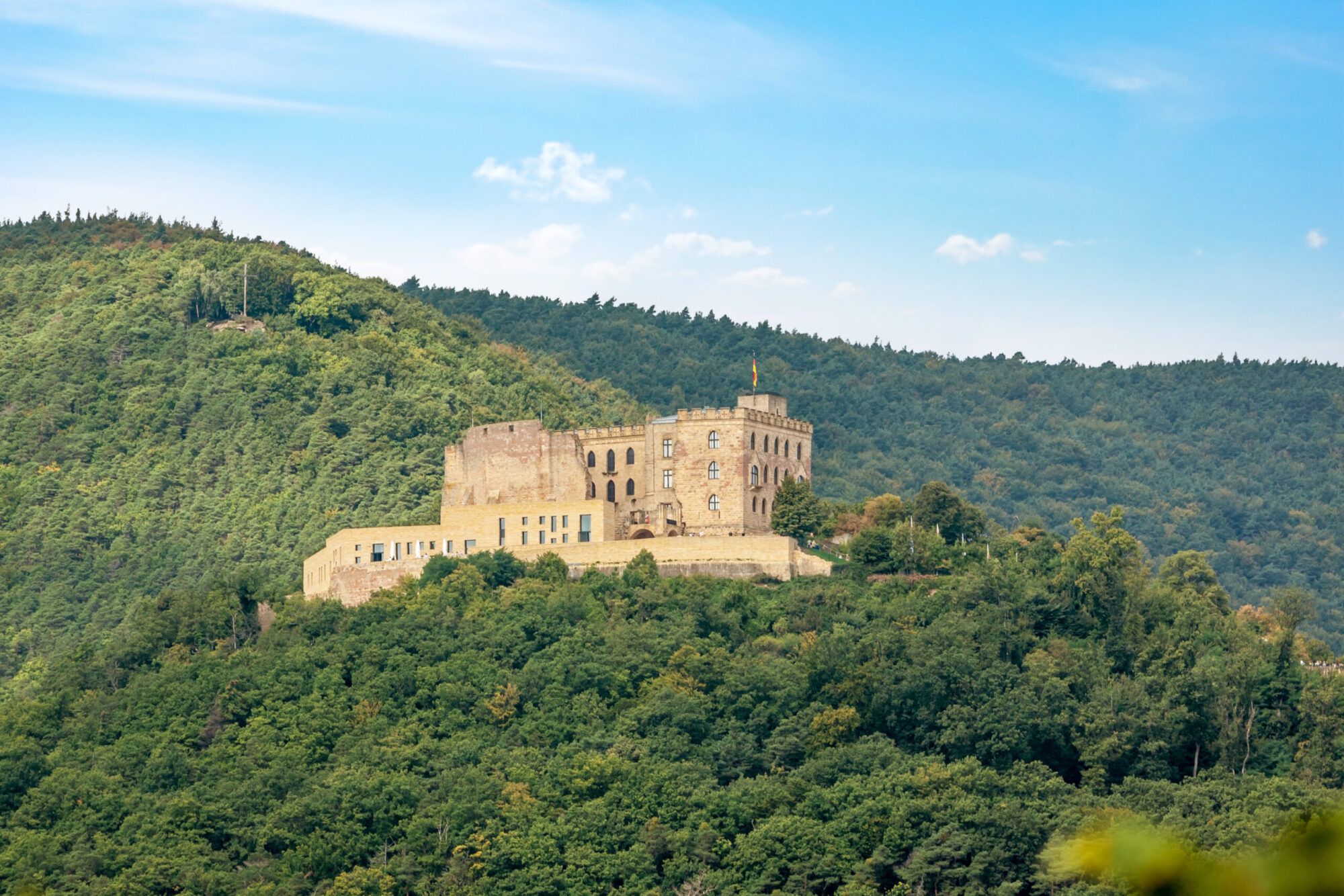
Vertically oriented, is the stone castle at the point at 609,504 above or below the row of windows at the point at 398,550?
above

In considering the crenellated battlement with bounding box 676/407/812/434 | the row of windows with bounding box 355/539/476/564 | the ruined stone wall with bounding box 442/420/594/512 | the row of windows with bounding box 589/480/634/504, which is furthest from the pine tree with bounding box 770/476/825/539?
the row of windows with bounding box 355/539/476/564

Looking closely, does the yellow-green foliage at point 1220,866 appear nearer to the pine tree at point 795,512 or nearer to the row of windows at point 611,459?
the pine tree at point 795,512

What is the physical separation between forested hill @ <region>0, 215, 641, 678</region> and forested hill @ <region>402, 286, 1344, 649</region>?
4281 centimetres

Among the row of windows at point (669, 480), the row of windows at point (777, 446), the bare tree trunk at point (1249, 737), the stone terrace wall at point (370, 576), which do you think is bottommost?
the bare tree trunk at point (1249, 737)

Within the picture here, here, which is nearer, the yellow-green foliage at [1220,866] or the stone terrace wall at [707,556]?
the yellow-green foliage at [1220,866]

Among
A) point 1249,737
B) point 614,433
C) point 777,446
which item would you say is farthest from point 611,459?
point 1249,737

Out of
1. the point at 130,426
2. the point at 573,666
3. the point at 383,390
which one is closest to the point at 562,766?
the point at 573,666

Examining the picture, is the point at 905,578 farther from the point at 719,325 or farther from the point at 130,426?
the point at 719,325

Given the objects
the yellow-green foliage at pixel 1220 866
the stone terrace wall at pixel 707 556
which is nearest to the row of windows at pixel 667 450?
the stone terrace wall at pixel 707 556

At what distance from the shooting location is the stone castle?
201ft

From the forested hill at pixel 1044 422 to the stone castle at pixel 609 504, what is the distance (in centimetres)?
7060

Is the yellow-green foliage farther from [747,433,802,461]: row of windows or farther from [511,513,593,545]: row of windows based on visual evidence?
[747,433,802,461]: row of windows

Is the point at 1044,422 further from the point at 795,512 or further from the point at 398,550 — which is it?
the point at 398,550

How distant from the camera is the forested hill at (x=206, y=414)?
86.6 metres
